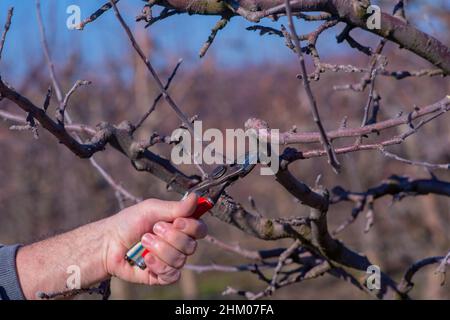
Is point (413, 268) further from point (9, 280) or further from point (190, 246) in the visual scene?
point (9, 280)

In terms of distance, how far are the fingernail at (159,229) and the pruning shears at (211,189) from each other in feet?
0.17

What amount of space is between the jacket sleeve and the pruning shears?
1.45 feet

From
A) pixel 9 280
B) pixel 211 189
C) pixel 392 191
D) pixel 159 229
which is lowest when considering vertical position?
pixel 9 280

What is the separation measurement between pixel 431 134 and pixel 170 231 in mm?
6227

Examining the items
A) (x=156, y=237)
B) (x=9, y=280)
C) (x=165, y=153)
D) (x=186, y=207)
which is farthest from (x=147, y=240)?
(x=165, y=153)

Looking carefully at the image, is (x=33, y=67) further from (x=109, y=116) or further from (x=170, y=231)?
(x=170, y=231)

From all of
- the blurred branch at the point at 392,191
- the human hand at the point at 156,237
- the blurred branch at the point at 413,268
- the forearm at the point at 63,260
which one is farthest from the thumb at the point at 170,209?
the blurred branch at the point at 413,268

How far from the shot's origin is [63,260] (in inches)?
76.6

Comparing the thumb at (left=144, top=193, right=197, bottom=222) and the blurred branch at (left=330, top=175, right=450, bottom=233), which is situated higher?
the blurred branch at (left=330, top=175, right=450, bottom=233)

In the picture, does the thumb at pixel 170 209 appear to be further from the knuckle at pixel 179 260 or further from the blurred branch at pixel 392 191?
the blurred branch at pixel 392 191

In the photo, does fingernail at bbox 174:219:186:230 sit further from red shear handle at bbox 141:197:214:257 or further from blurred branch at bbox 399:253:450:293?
blurred branch at bbox 399:253:450:293

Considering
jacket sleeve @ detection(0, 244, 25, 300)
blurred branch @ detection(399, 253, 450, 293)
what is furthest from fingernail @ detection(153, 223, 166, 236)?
blurred branch @ detection(399, 253, 450, 293)

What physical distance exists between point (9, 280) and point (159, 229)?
597mm

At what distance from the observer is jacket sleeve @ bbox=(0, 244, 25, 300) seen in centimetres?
195
